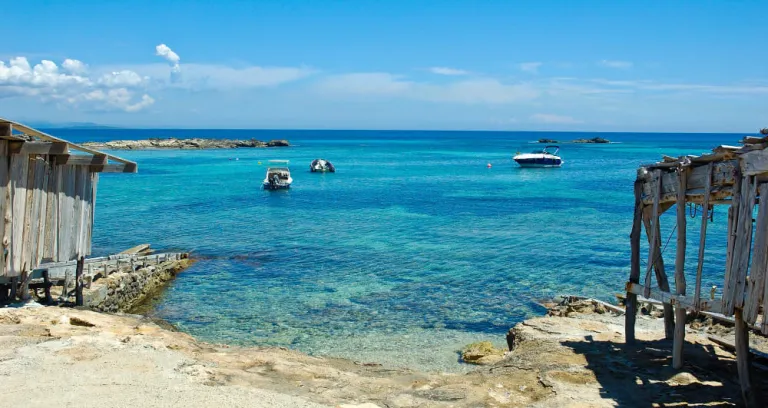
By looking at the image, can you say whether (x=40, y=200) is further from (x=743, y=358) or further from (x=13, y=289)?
(x=743, y=358)

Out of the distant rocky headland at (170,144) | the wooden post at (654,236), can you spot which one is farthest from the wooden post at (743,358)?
the distant rocky headland at (170,144)

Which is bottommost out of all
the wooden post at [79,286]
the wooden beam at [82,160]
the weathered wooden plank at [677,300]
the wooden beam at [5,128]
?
the wooden post at [79,286]

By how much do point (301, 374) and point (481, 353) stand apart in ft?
20.7

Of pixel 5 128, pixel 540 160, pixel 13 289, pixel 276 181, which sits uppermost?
pixel 540 160

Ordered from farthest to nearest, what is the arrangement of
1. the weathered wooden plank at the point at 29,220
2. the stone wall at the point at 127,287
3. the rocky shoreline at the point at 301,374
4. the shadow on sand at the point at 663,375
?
the stone wall at the point at 127,287 → the weathered wooden plank at the point at 29,220 → the shadow on sand at the point at 663,375 → the rocky shoreline at the point at 301,374

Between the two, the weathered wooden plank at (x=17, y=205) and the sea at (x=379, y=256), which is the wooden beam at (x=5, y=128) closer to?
the weathered wooden plank at (x=17, y=205)

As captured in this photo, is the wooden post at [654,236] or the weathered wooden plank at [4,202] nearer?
the wooden post at [654,236]

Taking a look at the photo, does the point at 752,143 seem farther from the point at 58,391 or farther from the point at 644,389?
the point at 58,391

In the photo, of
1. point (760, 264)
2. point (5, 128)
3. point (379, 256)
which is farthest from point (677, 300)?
point (379, 256)

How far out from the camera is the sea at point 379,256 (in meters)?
19.8

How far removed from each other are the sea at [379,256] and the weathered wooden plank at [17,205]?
6.27 meters

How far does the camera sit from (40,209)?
14391 millimetres

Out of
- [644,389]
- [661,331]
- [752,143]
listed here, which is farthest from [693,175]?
[661,331]

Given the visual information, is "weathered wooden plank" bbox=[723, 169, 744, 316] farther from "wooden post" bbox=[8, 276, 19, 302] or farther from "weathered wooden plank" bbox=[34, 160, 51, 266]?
"wooden post" bbox=[8, 276, 19, 302]
